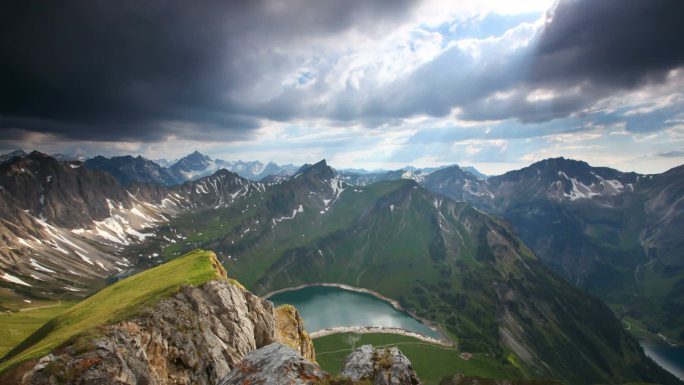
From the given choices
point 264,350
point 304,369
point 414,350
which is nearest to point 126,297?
point 264,350

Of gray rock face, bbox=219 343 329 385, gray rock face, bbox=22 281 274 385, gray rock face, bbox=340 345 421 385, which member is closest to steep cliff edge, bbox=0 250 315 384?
gray rock face, bbox=22 281 274 385

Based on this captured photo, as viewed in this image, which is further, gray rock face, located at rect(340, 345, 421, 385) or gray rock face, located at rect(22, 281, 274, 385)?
gray rock face, located at rect(22, 281, 274, 385)

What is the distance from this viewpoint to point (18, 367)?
1098 inches

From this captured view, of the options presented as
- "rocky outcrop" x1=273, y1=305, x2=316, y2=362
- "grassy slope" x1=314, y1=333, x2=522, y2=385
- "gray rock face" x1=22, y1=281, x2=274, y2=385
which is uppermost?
"gray rock face" x1=22, y1=281, x2=274, y2=385

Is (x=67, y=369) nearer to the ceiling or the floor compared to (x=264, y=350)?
nearer to the floor

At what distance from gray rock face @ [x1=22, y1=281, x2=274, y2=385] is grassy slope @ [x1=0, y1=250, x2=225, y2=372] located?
2.06m

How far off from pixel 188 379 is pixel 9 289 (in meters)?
223

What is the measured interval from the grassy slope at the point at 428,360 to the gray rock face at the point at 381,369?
522 ft

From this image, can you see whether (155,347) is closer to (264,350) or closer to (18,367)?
(18,367)

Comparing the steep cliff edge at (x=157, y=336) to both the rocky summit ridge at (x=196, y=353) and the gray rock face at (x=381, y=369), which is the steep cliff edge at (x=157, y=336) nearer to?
the rocky summit ridge at (x=196, y=353)

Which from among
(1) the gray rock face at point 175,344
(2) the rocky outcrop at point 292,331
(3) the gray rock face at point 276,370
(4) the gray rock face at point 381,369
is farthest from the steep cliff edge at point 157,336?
(4) the gray rock face at point 381,369

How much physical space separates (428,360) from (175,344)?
176804mm

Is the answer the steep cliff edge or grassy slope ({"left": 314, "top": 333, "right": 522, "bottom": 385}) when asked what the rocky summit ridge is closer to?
the steep cliff edge

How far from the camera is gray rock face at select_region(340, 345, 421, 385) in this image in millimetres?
19266
